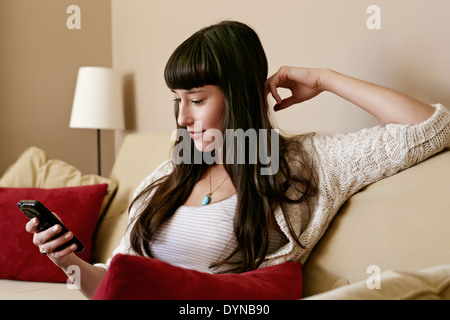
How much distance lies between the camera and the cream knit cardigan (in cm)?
110

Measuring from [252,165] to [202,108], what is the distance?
19cm

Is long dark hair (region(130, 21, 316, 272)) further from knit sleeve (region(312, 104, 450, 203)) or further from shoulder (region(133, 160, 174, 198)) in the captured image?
shoulder (region(133, 160, 174, 198))

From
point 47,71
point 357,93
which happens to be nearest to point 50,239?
point 357,93

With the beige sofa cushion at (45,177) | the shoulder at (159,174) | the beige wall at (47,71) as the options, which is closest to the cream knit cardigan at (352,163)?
the shoulder at (159,174)

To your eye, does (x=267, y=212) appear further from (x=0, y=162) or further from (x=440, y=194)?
(x=0, y=162)

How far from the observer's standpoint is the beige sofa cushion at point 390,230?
3.17 feet

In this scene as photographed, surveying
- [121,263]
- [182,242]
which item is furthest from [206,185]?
[121,263]

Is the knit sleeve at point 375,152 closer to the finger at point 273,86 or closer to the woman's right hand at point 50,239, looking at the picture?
the finger at point 273,86

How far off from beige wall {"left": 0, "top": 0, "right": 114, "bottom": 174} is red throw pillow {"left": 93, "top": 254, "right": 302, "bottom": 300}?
2257 millimetres

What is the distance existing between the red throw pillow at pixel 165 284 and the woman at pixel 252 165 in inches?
16.0

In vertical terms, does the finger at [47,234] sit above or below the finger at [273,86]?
below

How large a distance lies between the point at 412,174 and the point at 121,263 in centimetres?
77
